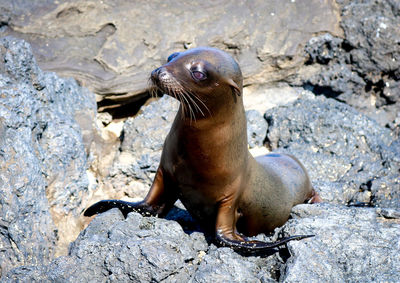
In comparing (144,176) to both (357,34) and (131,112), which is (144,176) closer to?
(131,112)

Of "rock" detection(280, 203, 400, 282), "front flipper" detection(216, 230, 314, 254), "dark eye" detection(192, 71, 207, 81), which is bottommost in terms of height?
"front flipper" detection(216, 230, 314, 254)

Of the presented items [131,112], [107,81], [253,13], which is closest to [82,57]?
[107,81]

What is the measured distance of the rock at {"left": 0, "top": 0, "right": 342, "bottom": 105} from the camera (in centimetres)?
862

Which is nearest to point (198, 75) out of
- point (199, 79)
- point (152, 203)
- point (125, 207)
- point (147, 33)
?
point (199, 79)

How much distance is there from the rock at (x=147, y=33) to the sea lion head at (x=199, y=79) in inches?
173

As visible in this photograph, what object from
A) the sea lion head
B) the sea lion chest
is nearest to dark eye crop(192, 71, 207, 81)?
the sea lion head

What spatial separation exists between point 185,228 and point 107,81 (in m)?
4.13

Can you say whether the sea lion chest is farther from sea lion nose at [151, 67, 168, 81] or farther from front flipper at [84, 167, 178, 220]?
sea lion nose at [151, 67, 168, 81]

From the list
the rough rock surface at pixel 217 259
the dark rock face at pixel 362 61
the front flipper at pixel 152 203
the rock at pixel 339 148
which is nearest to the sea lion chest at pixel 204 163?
the front flipper at pixel 152 203

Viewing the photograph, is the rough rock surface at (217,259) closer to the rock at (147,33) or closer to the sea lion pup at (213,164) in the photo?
the sea lion pup at (213,164)

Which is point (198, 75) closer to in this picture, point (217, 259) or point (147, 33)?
point (217, 259)

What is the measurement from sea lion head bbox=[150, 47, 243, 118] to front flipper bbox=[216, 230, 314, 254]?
46.1 inches

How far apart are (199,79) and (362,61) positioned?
244 inches

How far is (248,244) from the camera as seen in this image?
4.50 m
